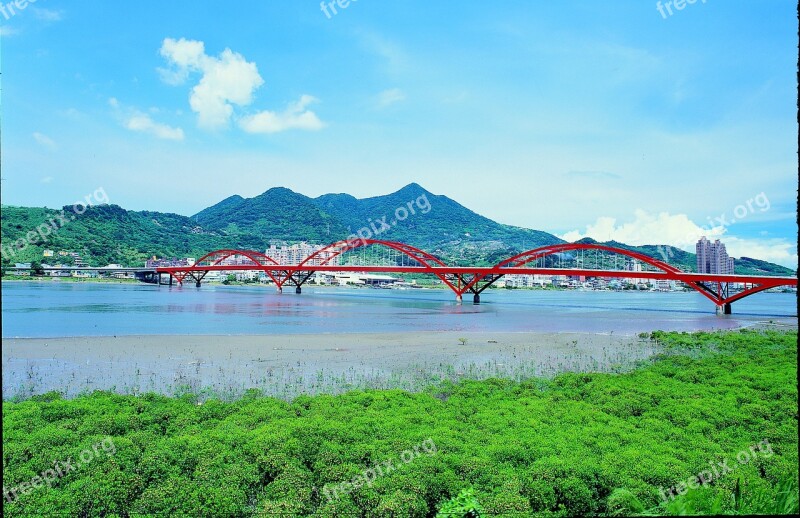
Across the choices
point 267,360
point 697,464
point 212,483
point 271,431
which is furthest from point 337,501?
point 267,360

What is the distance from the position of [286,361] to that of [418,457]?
11679 millimetres

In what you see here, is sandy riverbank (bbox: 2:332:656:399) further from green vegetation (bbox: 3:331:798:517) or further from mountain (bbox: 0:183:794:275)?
mountain (bbox: 0:183:794:275)

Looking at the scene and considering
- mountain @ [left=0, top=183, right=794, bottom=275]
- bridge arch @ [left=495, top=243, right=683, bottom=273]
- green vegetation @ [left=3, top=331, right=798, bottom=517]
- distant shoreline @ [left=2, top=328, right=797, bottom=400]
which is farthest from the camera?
mountain @ [left=0, top=183, right=794, bottom=275]

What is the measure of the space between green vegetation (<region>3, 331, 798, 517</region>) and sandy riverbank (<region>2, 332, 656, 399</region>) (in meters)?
3.05

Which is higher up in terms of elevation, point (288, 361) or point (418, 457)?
point (418, 457)

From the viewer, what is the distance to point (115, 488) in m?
6.31

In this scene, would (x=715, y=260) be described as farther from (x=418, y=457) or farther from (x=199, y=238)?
(x=199, y=238)

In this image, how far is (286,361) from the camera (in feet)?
58.8

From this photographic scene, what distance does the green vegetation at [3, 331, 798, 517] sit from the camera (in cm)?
597

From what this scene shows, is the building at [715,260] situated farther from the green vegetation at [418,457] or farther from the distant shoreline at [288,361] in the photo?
the green vegetation at [418,457]

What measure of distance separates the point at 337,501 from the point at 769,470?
5735 millimetres

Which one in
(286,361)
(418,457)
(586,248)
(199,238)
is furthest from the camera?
(199,238)

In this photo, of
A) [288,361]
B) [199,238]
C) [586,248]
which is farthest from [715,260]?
[199,238]

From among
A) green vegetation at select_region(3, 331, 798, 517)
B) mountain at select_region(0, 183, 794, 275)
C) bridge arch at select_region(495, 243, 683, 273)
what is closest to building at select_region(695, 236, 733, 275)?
mountain at select_region(0, 183, 794, 275)
